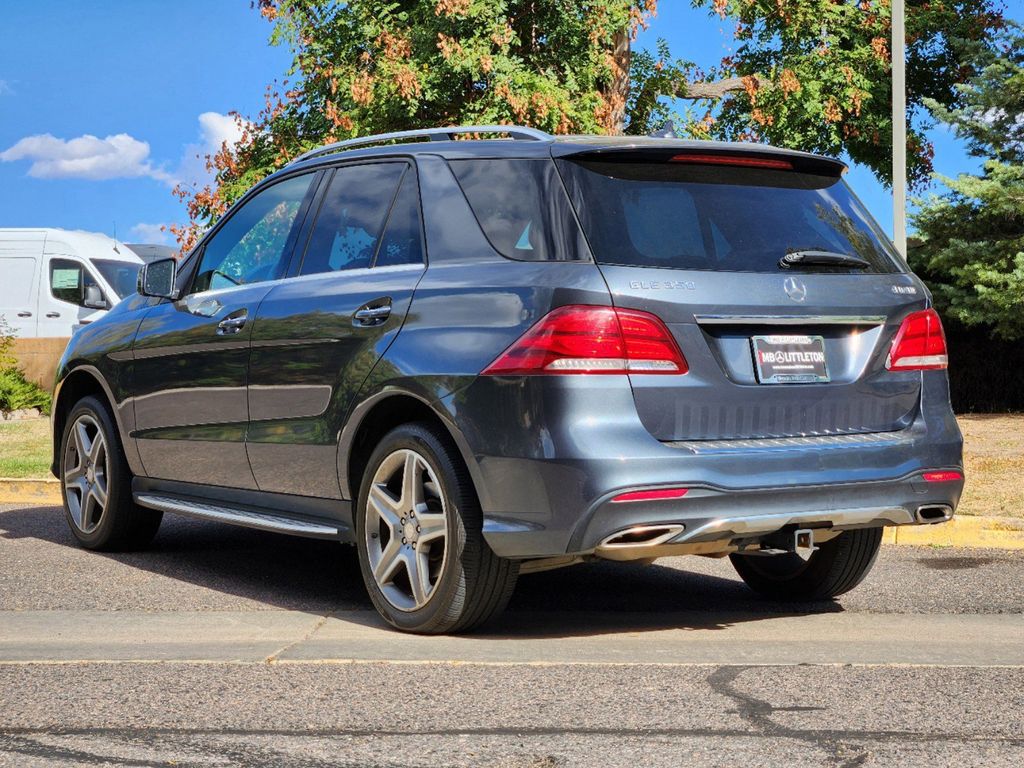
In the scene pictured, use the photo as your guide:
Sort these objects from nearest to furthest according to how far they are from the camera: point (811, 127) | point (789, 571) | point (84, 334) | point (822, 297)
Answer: point (822, 297), point (789, 571), point (84, 334), point (811, 127)

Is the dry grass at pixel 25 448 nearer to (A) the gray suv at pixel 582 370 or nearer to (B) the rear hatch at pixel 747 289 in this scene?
(A) the gray suv at pixel 582 370

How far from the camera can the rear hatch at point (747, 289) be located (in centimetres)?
511

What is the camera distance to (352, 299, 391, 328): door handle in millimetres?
5711

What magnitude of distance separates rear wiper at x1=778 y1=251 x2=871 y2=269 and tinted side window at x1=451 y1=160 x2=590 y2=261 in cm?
80

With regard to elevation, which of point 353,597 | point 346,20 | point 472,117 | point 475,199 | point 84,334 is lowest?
point 353,597

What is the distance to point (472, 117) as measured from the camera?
19141 mm

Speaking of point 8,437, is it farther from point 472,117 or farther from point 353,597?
point 353,597

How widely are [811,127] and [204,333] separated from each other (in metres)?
18.5

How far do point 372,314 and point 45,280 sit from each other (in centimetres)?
1889

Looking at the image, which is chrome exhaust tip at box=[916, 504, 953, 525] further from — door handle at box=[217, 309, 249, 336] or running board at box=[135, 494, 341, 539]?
door handle at box=[217, 309, 249, 336]

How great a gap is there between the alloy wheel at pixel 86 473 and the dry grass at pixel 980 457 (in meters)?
3.18

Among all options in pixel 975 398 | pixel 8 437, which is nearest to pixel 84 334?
pixel 8 437

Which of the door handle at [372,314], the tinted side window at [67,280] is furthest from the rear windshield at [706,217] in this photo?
the tinted side window at [67,280]

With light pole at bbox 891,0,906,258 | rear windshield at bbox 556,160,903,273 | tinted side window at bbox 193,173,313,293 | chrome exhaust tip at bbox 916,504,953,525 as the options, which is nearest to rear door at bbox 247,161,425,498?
tinted side window at bbox 193,173,313,293
